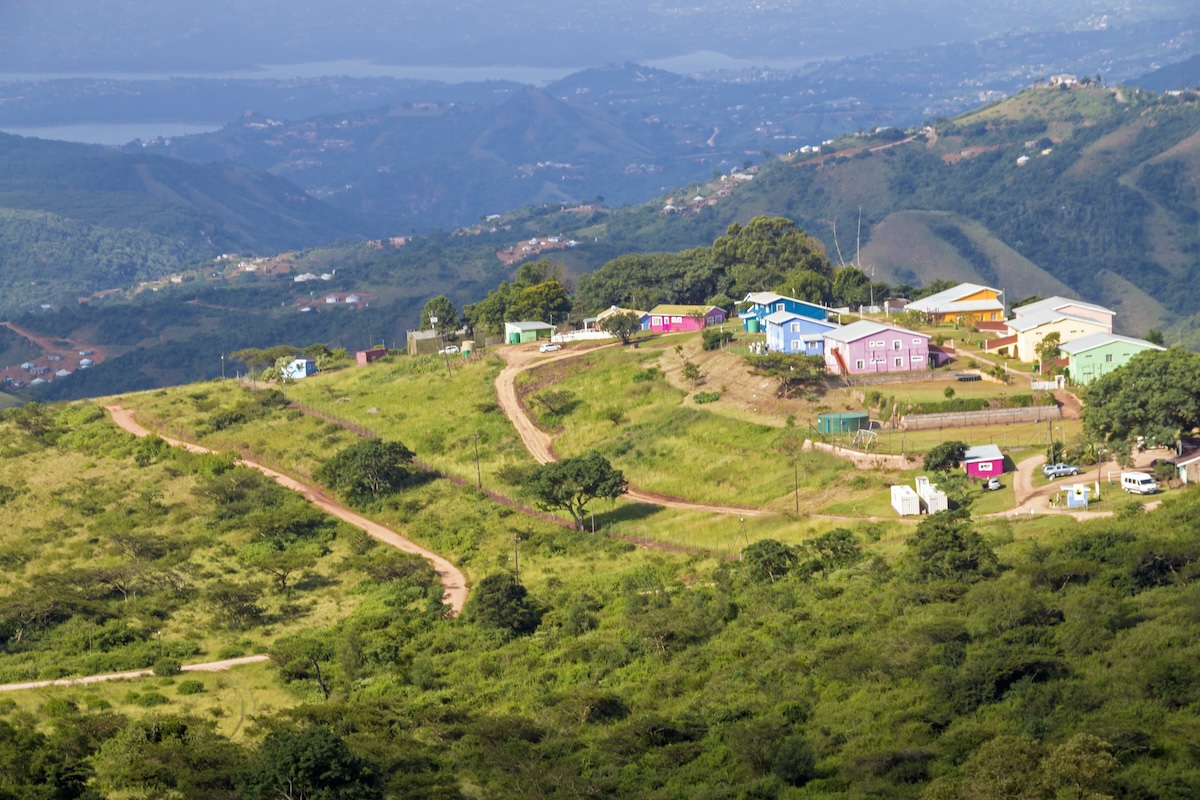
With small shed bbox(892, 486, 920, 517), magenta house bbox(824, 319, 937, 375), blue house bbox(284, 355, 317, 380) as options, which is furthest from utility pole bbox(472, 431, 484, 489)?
blue house bbox(284, 355, 317, 380)

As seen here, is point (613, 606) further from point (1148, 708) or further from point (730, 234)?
point (730, 234)

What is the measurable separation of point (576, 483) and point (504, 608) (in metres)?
12.5

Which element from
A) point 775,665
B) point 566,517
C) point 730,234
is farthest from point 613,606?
point 730,234

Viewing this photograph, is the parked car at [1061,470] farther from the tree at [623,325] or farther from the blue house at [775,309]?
the tree at [623,325]

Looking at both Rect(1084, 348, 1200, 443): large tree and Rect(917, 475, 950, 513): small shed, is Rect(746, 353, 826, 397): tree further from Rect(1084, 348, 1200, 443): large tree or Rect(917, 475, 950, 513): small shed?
Rect(1084, 348, 1200, 443): large tree

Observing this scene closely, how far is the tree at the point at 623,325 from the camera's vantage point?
92875mm

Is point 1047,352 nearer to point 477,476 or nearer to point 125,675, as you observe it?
point 477,476

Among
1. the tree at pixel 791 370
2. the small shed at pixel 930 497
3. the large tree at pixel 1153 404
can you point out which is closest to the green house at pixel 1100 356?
the large tree at pixel 1153 404

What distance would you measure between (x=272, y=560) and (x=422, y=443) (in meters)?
17.5

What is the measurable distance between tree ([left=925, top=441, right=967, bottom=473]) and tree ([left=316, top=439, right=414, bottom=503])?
83.2 ft

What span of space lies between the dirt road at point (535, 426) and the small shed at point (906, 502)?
5672mm

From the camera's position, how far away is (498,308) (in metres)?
109

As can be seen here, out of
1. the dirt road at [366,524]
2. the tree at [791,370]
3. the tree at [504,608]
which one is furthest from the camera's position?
the tree at [791,370]

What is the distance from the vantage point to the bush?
164ft
